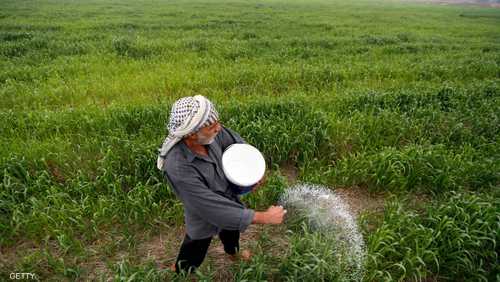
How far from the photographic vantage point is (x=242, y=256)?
2871mm

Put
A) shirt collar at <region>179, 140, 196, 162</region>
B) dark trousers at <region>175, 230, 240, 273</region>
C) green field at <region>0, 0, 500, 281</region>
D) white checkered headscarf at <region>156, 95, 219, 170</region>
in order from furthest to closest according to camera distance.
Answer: green field at <region>0, 0, 500, 281</region> < dark trousers at <region>175, 230, 240, 273</region> < shirt collar at <region>179, 140, 196, 162</region> < white checkered headscarf at <region>156, 95, 219, 170</region>

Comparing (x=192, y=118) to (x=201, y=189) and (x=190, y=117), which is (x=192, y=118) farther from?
(x=201, y=189)

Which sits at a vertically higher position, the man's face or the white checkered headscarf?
the white checkered headscarf

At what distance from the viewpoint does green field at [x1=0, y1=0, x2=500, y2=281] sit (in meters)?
2.82

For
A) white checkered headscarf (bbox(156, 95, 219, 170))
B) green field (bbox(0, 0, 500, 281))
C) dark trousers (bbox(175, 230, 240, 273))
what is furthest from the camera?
green field (bbox(0, 0, 500, 281))

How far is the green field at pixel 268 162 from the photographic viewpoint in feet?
9.25

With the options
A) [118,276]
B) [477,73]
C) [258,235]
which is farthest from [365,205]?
[477,73]

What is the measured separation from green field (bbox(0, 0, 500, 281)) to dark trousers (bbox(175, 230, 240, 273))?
0.16 metres

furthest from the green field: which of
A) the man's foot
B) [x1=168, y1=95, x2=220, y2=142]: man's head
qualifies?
[x1=168, y1=95, x2=220, y2=142]: man's head

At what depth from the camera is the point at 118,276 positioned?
2.46 metres

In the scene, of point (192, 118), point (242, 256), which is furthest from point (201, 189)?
point (242, 256)

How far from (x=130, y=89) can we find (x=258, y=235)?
4607mm

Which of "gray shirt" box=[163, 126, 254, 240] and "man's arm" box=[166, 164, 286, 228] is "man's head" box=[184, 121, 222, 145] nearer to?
"gray shirt" box=[163, 126, 254, 240]

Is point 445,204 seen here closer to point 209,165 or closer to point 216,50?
point 209,165
